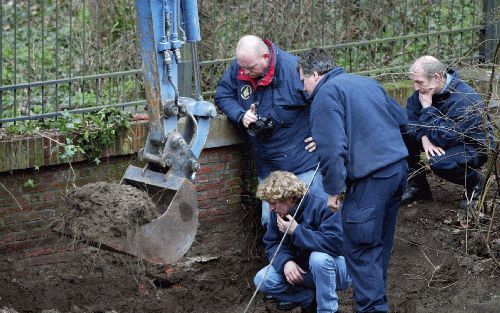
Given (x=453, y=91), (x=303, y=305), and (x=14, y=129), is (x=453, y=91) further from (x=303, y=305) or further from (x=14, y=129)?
(x=14, y=129)

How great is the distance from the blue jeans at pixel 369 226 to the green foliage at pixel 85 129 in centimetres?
227

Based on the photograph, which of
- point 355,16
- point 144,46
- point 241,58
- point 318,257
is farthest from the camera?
point 355,16

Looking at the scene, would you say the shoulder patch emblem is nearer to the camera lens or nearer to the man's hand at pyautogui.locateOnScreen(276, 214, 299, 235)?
the camera lens

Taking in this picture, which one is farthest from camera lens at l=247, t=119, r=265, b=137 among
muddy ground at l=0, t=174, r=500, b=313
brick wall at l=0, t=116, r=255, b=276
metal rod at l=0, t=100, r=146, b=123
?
muddy ground at l=0, t=174, r=500, b=313

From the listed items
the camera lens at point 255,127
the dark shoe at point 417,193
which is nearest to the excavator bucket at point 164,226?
the camera lens at point 255,127

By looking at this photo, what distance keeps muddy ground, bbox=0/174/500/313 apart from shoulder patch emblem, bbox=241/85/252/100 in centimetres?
127

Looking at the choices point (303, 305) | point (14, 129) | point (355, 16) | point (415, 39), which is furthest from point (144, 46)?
point (415, 39)

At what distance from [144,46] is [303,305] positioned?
2.44 meters

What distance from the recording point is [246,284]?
9.48m

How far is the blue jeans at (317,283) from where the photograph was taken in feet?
24.7

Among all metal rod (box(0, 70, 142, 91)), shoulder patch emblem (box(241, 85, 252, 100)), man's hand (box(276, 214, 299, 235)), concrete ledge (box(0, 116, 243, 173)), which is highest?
metal rod (box(0, 70, 142, 91))

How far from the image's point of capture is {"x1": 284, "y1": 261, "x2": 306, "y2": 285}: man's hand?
7.69 metres

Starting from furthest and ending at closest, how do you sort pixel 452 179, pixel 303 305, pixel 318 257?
pixel 452 179, pixel 303 305, pixel 318 257

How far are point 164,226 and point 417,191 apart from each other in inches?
149
